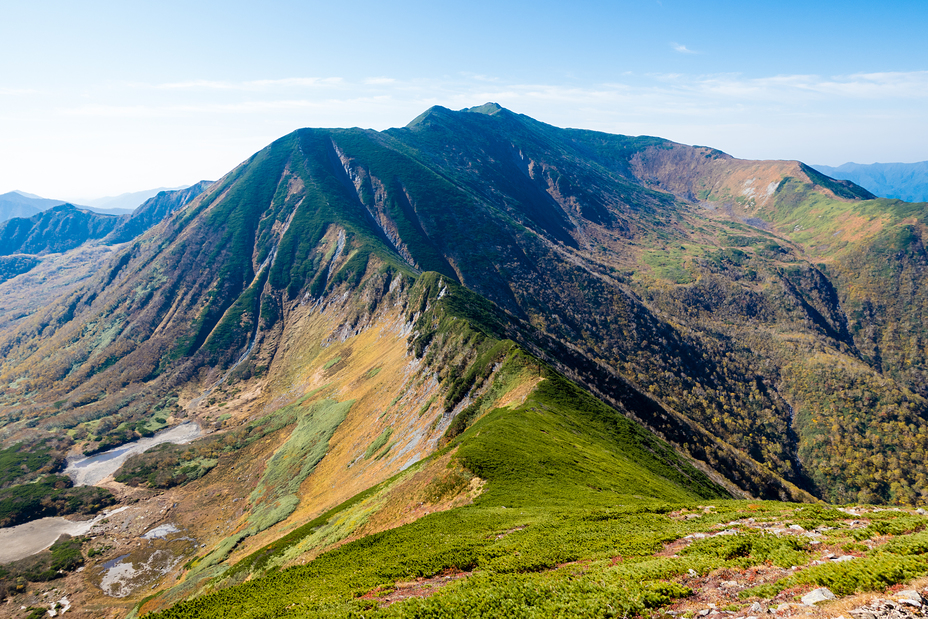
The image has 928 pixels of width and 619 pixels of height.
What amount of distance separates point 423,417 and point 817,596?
5858 cm

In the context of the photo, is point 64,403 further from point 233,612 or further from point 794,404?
point 794,404

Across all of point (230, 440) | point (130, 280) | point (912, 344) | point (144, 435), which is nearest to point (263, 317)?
point (144, 435)

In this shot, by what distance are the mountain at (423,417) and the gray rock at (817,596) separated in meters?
2.21

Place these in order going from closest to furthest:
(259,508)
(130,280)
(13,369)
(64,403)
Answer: (259,508), (64,403), (13,369), (130,280)

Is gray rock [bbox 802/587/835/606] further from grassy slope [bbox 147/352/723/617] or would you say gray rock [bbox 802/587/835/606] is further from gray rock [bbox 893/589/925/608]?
grassy slope [bbox 147/352/723/617]

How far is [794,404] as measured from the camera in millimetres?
155625

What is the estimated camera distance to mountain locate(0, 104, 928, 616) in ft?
88.2

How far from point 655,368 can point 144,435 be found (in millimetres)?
171165

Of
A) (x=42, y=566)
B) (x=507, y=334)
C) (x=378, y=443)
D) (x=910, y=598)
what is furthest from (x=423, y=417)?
(x=42, y=566)

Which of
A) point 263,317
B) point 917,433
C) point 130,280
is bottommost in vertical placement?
point 917,433

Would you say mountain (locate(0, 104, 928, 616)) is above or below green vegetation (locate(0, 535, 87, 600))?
above

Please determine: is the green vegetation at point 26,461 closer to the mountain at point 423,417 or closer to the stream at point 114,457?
the mountain at point 423,417

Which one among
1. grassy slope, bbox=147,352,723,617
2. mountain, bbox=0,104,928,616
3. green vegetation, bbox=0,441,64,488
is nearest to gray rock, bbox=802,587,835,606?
mountain, bbox=0,104,928,616

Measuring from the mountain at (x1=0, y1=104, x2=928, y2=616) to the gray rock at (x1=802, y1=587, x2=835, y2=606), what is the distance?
2214 mm
